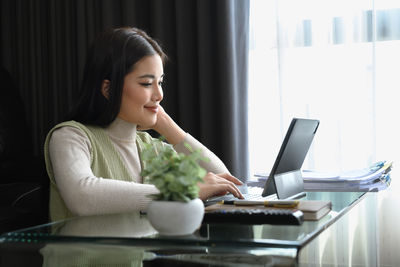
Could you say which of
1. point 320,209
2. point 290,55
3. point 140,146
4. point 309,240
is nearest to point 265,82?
point 290,55

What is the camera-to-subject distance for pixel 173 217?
3.48 ft

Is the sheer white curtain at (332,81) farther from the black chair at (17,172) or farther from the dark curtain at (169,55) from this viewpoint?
the black chair at (17,172)

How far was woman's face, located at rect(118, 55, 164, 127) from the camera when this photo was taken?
71.3 inches

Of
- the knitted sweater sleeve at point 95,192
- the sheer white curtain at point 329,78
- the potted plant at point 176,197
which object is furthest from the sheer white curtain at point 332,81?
the potted plant at point 176,197

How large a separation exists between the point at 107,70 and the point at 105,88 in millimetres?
58

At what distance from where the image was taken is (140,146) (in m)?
1.98

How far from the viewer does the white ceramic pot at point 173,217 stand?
106 cm

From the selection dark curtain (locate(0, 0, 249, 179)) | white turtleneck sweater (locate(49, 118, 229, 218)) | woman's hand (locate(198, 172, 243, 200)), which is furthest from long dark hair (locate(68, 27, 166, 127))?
dark curtain (locate(0, 0, 249, 179))

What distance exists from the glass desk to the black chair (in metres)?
0.83

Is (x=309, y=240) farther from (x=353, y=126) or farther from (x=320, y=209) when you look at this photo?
(x=353, y=126)

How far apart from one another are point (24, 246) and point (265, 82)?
1.79 meters

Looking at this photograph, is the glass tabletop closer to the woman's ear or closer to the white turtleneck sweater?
the white turtleneck sweater

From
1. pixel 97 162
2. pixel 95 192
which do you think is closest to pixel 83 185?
pixel 95 192

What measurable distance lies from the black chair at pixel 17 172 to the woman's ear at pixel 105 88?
0.37 metres
